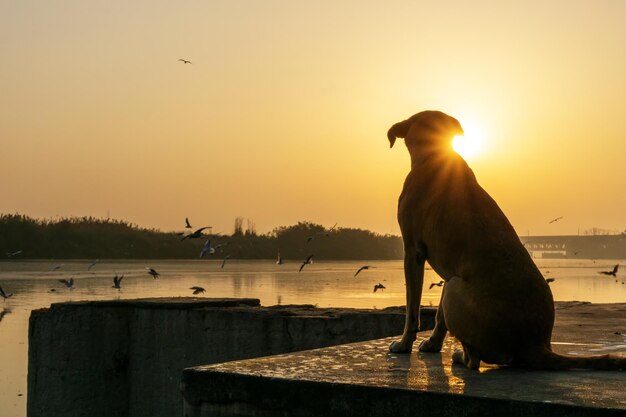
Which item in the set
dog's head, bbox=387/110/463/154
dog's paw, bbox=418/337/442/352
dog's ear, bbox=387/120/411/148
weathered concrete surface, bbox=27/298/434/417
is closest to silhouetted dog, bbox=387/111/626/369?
dog's paw, bbox=418/337/442/352

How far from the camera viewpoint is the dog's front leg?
215 inches

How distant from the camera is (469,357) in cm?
480

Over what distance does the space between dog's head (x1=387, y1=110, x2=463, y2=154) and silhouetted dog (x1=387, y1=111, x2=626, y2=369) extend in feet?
1.08

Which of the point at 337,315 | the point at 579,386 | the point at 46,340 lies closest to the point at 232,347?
the point at 337,315

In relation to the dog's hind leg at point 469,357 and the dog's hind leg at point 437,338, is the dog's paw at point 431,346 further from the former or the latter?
the dog's hind leg at point 469,357

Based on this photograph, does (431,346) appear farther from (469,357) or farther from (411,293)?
(469,357)

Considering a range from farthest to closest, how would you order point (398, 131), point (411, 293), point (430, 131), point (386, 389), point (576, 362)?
point (398, 131), point (430, 131), point (411, 293), point (576, 362), point (386, 389)

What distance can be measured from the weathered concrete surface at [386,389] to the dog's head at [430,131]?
5.24 feet

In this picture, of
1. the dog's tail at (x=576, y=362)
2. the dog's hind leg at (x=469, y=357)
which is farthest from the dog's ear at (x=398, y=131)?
the dog's tail at (x=576, y=362)

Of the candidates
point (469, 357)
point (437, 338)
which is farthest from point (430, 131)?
point (469, 357)

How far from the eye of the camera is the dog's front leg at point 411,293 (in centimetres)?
546

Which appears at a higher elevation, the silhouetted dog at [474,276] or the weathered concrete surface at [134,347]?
the silhouetted dog at [474,276]

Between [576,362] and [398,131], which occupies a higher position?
[398,131]

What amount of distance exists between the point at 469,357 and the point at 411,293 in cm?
82
